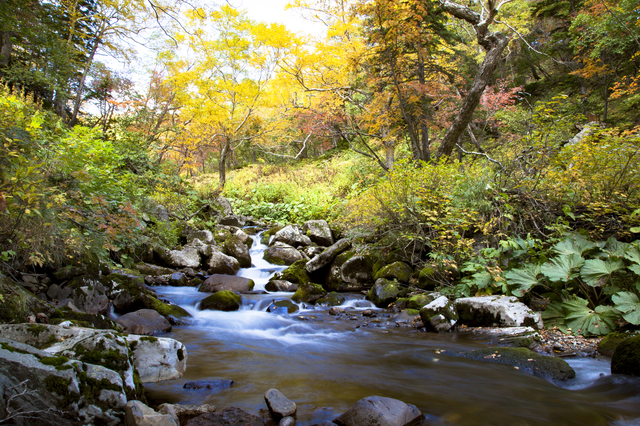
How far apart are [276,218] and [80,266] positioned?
9993 mm

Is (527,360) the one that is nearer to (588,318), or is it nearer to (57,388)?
(588,318)

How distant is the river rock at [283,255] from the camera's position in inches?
416

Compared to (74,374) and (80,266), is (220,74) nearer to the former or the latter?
(80,266)

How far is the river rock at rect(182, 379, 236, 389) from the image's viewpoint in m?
3.49

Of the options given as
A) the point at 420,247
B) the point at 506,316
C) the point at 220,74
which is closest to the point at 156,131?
the point at 220,74

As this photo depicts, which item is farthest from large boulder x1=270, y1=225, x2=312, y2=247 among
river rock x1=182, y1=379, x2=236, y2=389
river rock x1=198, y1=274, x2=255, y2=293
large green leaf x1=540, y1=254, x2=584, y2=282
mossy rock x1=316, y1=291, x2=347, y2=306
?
river rock x1=182, y1=379, x2=236, y2=389

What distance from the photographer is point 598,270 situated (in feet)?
15.1

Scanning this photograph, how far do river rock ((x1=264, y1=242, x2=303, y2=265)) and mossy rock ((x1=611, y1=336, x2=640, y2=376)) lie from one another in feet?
25.9

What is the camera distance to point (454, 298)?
634cm

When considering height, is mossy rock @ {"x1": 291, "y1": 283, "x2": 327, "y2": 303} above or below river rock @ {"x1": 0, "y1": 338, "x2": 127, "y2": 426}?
below

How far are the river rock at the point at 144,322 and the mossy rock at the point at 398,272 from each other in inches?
187

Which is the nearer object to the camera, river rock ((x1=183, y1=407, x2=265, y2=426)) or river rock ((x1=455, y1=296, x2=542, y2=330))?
river rock ((x1=183, y1=407, x2=265, y2=426))

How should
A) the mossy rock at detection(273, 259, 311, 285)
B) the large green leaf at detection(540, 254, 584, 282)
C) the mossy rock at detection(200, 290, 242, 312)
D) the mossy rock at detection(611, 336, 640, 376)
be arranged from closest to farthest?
the mossy rock at detection(611, 336, 640, 376)
the large green leaf at detection(540, 254, 584, 282)
the mossy rock at detection(200, 290, 242, 312)
the mossy rock at detection(273, 259, 311, 285)

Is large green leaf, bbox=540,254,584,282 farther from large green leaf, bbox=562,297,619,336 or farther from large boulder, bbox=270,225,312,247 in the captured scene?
large boulder, bbox=270,225,312,247
